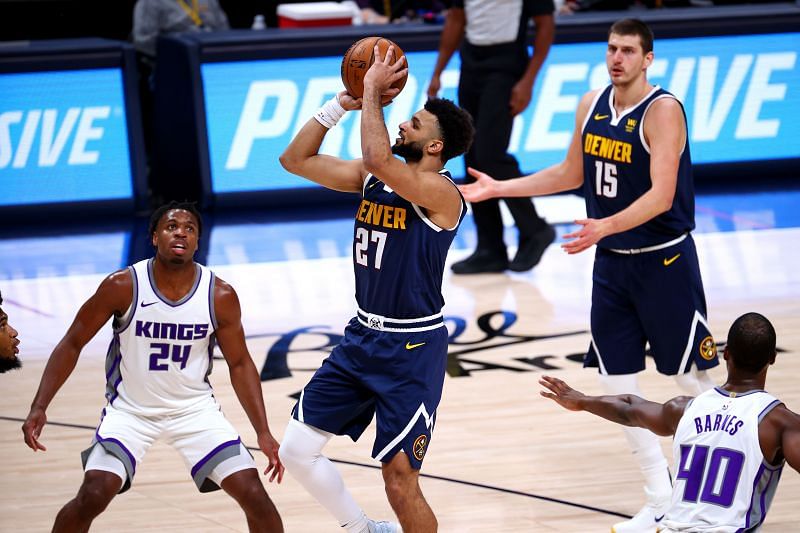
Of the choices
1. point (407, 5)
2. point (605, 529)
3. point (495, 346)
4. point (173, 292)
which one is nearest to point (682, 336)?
point (605, 529)

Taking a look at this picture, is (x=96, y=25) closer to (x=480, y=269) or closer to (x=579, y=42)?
(x=579, y=42)

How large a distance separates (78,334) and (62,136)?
6900mm

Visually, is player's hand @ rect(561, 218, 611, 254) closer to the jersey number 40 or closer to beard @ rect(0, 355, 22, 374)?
the jersey number 40

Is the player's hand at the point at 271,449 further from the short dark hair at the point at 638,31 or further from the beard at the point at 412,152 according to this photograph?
the short dark hair at the point at 638,31

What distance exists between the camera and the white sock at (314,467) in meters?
4.85

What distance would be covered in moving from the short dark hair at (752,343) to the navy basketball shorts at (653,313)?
151 centimetres

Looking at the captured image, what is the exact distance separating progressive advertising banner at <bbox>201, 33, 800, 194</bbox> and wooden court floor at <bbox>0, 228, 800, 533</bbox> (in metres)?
1.68

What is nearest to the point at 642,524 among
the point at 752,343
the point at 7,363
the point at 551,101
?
the point at 752,343

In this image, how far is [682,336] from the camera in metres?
5.41

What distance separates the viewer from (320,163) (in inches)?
201

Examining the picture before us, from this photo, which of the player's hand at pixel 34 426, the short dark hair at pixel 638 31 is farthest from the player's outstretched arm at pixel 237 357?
the short dark hair at pixel 638 31

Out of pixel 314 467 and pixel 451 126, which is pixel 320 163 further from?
pixel 314 467

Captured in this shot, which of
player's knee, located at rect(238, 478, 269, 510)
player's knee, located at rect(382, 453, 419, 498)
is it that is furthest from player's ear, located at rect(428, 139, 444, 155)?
player's knee, located at rect(238, 478, 269, 510)

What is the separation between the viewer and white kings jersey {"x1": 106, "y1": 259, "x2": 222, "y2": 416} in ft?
15.6
